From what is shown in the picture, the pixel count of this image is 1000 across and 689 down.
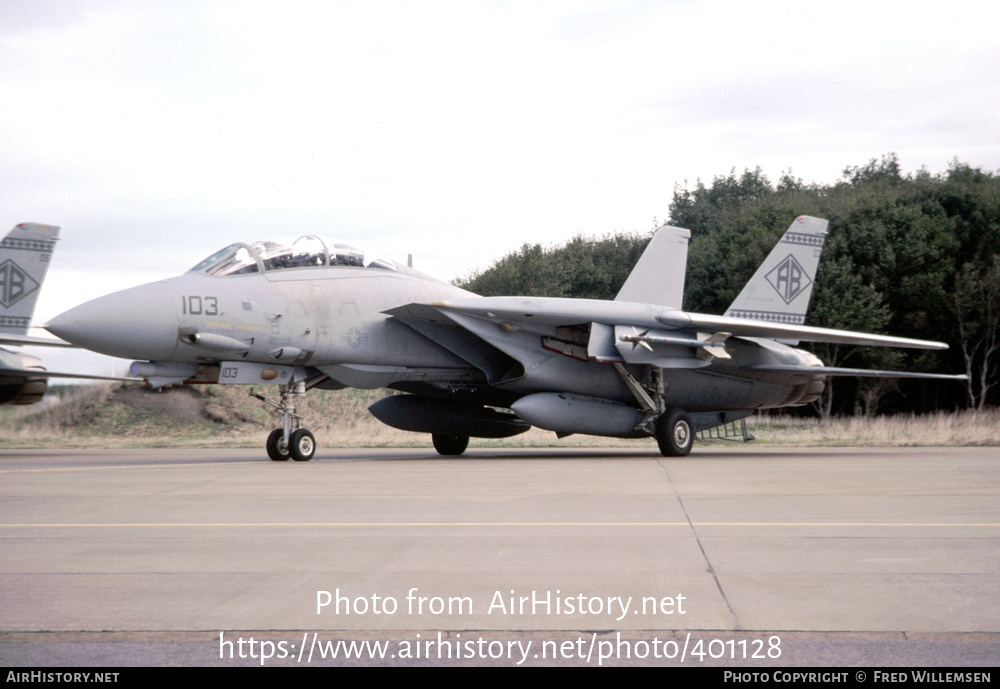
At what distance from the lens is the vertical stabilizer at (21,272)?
57.4 ft

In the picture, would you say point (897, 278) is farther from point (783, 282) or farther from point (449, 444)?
point (449, 444)

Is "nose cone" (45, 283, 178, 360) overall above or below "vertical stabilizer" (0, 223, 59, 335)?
below

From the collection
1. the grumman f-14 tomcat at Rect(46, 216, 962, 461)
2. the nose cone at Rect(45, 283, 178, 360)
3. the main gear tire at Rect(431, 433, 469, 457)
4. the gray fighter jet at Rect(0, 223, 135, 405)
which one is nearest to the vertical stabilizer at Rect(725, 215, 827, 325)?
the grumman f-14 tomcat at Rect(46, 216, 962, 461)

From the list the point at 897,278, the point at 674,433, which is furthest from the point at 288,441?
the point at 897,278

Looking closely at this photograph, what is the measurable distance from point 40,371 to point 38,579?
45.9ft

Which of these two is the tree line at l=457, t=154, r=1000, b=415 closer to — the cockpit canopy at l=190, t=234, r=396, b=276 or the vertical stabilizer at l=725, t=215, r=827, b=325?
the vertical stabilizer at l=725, t=215, r=827, b=325

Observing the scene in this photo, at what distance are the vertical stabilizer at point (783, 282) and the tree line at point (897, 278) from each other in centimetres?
1352

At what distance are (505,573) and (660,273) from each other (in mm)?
14013

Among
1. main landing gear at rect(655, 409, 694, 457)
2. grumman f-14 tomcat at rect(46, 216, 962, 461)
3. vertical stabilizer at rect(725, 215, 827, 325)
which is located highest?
vertical stabilizer at rect(725, 215, 827, 325)

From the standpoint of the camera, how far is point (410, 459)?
50.4ft

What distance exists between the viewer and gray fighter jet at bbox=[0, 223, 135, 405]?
57.2 ft

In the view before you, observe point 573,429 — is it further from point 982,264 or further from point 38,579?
point 982,264

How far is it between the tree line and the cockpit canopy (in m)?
20.6
